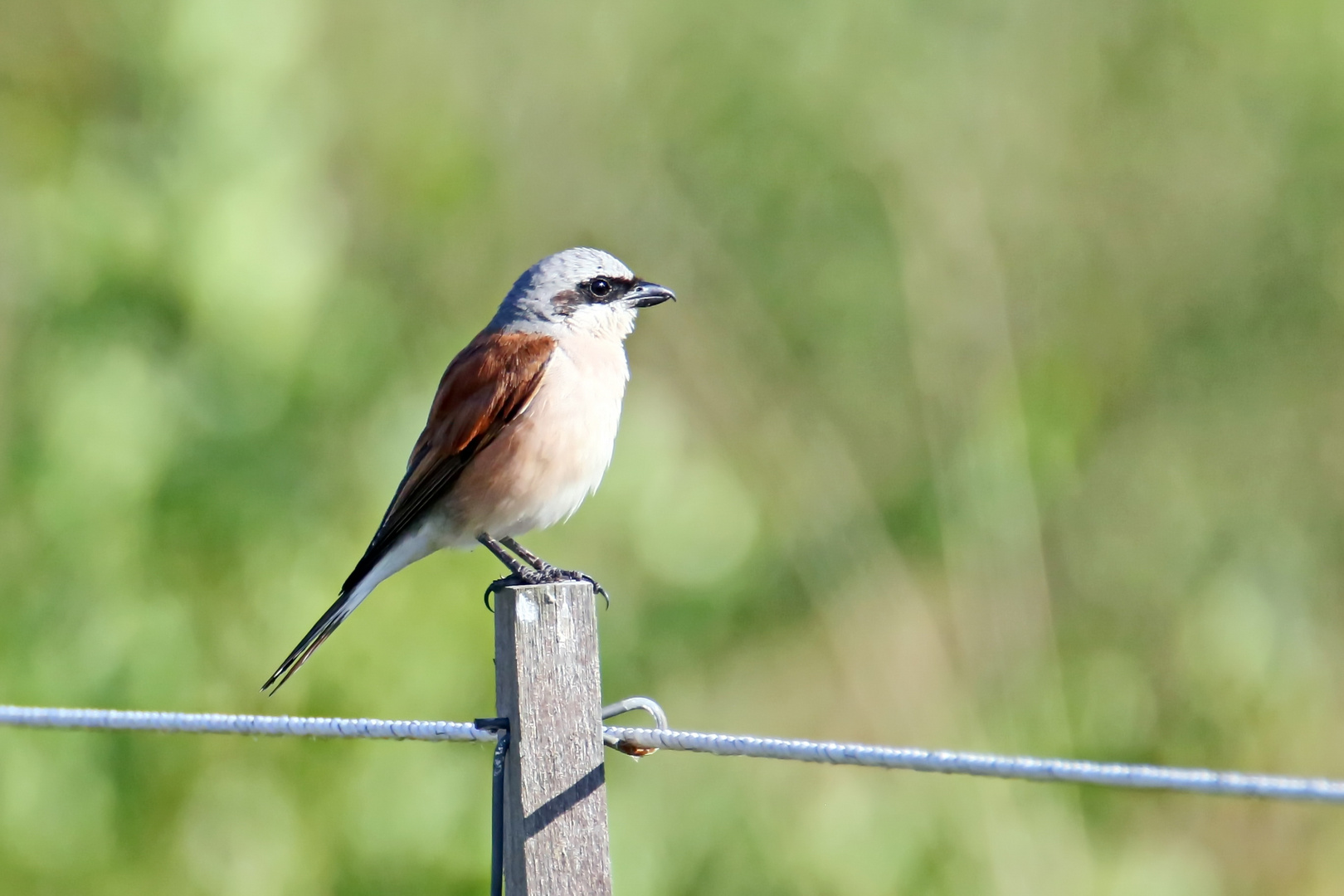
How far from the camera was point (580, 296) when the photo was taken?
174 inches

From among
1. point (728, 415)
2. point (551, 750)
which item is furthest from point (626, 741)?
point (728, 415)

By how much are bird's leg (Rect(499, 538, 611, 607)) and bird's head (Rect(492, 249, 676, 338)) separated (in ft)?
2.24

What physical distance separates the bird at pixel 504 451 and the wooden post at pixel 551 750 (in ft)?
5.69

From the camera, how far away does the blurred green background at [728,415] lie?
16.2 ft

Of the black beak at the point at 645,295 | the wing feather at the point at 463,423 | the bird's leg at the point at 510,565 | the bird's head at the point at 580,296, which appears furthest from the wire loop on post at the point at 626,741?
the black beak at the point at 645,295

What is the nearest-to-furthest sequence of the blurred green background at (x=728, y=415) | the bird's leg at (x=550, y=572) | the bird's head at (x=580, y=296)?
the bird's leg at (x=550, y=572), the bird's head at (x=580, y=296), the blurred green background at (x=728, y=415)

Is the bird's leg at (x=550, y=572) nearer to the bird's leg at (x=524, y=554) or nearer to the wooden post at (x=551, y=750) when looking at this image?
the bird's leg at (x=524, y=554)

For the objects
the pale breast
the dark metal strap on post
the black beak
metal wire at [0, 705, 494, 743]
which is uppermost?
the black beak

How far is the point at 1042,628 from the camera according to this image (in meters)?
6.30

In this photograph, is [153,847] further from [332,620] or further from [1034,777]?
[1034,777]

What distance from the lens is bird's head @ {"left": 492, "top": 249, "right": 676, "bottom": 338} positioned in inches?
172

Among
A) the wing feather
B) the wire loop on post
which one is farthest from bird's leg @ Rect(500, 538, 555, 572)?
the wire loop on post

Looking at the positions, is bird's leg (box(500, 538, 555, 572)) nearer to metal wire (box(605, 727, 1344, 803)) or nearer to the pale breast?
the pale breast

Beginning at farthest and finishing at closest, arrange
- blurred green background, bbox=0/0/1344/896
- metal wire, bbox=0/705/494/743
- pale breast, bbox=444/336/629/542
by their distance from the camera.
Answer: blurred green background, bbox=0/0/1344/896 < pale breast, bbox=444/336/629/542 < metal wire, bbox=0/705/494/743
